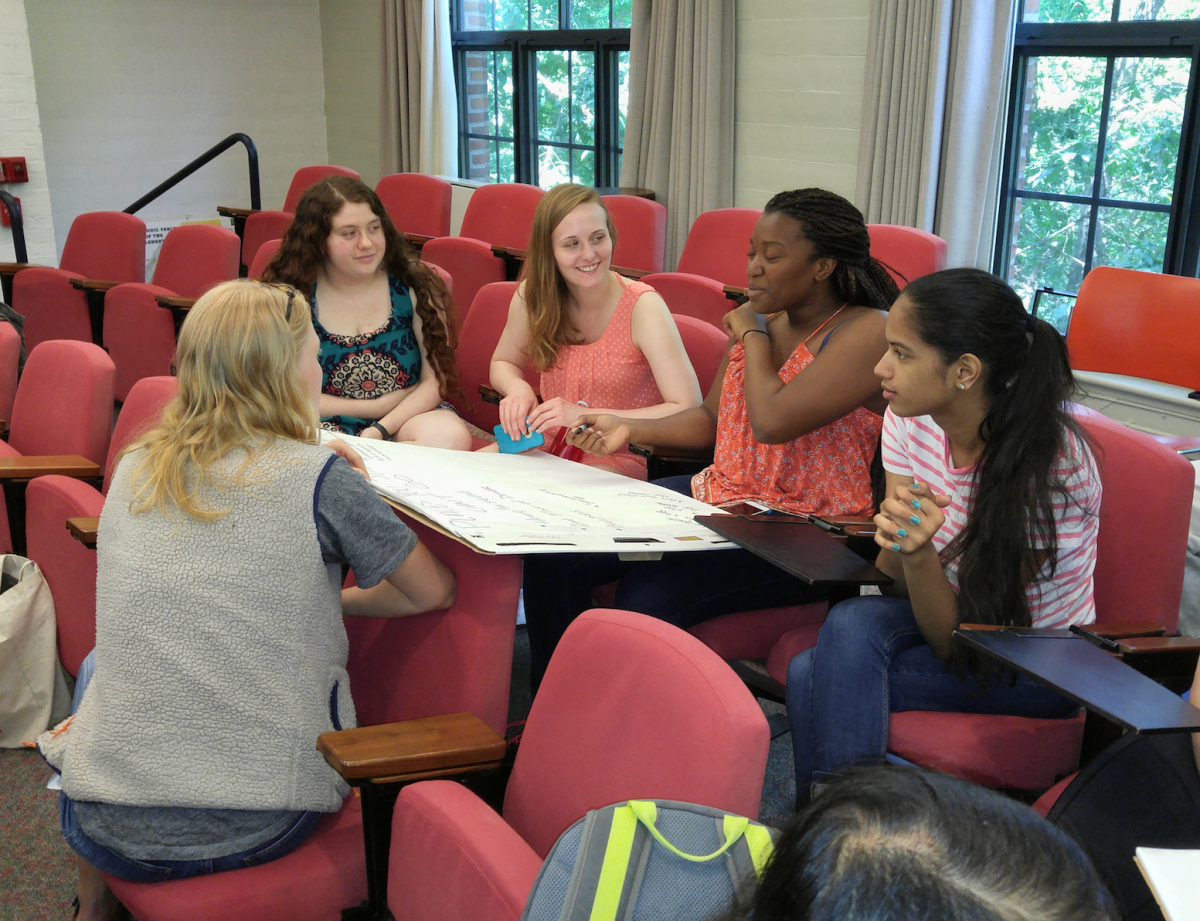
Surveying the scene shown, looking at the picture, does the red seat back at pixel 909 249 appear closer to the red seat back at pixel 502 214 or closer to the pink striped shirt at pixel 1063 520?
the red seat back at pixel 502 214

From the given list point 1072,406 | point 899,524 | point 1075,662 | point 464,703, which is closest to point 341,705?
point 464,703

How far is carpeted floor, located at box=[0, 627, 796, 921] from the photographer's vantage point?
6.23ft

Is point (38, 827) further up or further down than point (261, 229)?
further down

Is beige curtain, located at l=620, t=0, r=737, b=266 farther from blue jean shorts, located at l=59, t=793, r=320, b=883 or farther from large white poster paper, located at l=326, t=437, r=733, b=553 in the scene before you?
blue jean shorts, located at l=59, t=793, r=320, b=883

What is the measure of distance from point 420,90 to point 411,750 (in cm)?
612

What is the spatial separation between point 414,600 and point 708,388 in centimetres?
116

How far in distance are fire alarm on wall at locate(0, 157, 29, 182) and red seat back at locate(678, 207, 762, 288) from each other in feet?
12.4

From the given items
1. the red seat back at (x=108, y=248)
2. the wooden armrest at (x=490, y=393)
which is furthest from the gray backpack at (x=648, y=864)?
the red seat back at (x=108, y=248)

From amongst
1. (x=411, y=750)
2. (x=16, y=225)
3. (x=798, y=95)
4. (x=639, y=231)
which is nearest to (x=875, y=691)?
(x=411, y=750)

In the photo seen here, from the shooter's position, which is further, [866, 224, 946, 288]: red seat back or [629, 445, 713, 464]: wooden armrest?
[866, 224, 946, 288]: red seat back

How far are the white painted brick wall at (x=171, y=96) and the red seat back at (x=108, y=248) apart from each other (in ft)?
7.59

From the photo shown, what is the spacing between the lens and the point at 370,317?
2.81 metres

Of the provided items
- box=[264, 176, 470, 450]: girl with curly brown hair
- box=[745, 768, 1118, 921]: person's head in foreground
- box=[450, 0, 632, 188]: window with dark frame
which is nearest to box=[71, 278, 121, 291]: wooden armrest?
box=[264, 176, 470, 450]: girl with curly brown hair

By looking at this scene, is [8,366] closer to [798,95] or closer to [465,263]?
[465,263]
